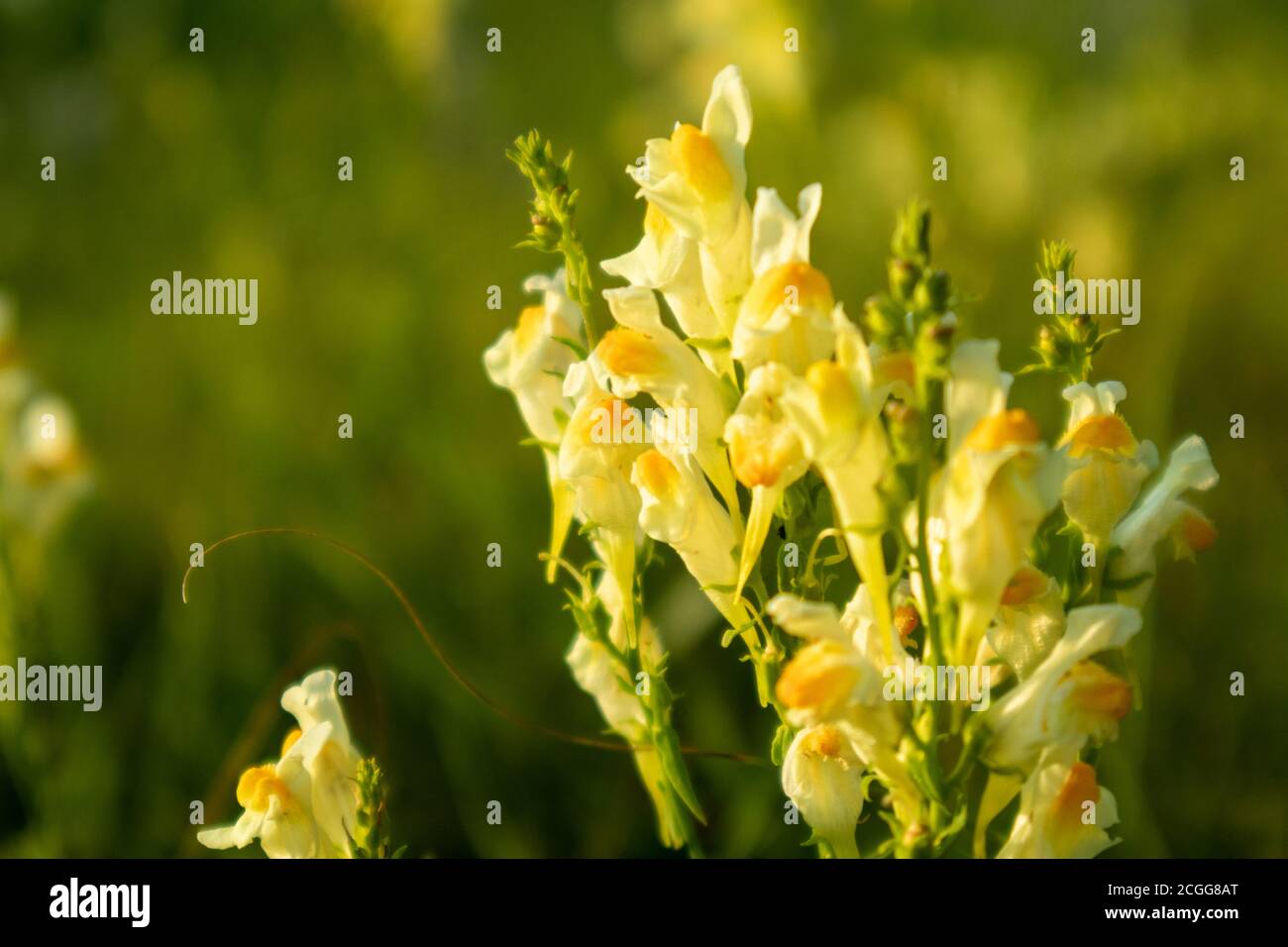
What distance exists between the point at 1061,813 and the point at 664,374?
363 millimetres

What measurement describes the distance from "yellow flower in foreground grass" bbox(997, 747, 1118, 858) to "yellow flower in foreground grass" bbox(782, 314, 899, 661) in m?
0.13

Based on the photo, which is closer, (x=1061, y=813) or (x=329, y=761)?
(x=1061, y=813)

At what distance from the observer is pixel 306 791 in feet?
3.08

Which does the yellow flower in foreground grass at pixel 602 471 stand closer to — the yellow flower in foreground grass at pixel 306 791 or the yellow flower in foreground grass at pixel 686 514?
the yellow flower in foreground grass at pixel 686 514

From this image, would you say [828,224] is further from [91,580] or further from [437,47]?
[91,580]

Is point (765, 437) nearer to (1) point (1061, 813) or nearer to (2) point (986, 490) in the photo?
(2) point (986, 490)

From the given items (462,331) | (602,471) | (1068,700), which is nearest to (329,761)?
(602,471)

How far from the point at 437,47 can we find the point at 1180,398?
1.73m

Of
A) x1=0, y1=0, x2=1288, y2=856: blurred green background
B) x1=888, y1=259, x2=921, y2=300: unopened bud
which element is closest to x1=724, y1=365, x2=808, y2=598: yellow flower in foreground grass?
x1=888, y1=259, x2=921, y2=300: unopened bud

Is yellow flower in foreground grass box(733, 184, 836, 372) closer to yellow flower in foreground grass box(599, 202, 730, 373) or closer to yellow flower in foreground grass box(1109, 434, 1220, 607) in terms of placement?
yellow flower in foreground grass box(599, 202, 730, 373)

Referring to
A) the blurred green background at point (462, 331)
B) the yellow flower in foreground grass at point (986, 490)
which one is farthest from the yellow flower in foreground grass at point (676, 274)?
the blurred green background at point (462, 331)

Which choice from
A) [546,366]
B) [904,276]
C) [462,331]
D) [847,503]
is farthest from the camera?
[462,331]

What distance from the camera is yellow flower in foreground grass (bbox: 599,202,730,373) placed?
36.7 inches
